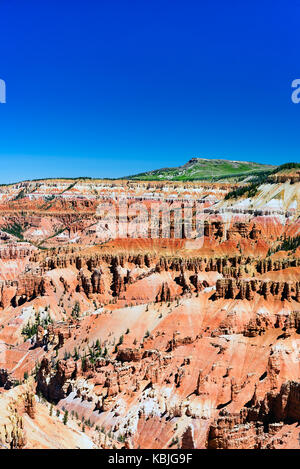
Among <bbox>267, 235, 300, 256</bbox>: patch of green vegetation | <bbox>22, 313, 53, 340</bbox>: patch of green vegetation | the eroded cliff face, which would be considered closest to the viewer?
the eroded cliff face

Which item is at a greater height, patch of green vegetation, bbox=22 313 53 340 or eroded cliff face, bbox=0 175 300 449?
eroded cliff face, bbox=0 175 300 449

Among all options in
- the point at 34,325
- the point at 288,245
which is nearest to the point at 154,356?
the point at 34,325

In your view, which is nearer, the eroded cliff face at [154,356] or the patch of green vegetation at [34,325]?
the eroded cliff face at [154,356]

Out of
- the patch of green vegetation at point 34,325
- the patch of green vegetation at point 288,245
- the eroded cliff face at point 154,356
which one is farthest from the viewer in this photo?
the patch of green vegetation at point 288,245

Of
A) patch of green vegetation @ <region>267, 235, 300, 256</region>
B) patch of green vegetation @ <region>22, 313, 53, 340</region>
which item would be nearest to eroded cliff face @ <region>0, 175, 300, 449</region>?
patch of green vegetation @ <region>22, 313, 53, 340</region>

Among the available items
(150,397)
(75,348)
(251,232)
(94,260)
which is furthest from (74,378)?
(251,232)

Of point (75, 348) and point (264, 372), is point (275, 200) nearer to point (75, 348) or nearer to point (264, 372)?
point (75, 348)

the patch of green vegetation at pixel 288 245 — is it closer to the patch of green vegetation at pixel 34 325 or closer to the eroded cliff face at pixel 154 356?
the eroded cliff face at pixel 154 356

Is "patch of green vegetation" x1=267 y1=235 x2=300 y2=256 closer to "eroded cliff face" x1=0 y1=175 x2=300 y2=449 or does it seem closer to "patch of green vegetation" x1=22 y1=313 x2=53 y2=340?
"eroded cliff face" x1=0 y1=175 x2=300 y2=449

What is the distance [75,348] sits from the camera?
56.0 meters

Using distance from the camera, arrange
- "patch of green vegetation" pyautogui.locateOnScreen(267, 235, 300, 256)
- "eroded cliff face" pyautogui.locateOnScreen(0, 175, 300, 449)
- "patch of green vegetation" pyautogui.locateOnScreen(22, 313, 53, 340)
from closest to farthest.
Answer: "eroded cliff face" pyautogui.locateOnScreen(0, 175, 300, 449)
"patch of green vegetation" pyautogui.locateOnScreen(22, 313, 53, 340)
"patch of green vegetation" pyautogui.locateOnScreen(267, 235, 300, 256)

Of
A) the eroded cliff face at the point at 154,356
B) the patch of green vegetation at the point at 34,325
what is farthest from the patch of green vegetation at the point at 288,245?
the patch of green vegetation at the point at 34,325

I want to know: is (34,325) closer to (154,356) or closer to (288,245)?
(154,356)
